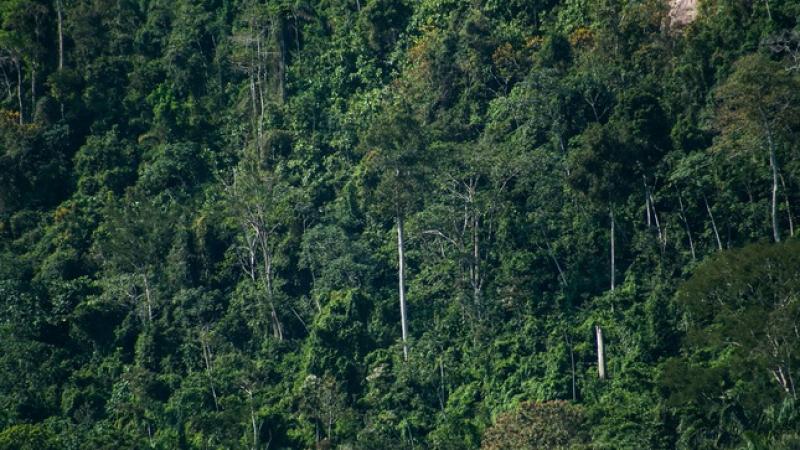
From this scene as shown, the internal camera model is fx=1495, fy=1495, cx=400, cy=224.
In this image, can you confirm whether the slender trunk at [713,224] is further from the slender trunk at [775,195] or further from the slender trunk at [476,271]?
the slender trunk at [476,271]

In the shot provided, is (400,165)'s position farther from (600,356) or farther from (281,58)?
(281,58)

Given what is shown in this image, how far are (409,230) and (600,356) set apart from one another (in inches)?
317

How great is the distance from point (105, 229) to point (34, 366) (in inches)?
253

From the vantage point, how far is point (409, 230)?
4428cm

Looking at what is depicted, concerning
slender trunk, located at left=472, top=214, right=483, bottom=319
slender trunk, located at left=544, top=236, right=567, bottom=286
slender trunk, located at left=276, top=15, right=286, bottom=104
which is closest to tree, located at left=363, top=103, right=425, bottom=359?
slender trunk, located at left=472, top=214, right=483, bottom=319

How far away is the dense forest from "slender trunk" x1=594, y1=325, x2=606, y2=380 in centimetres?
8

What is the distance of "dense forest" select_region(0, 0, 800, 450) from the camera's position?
37.6 metres

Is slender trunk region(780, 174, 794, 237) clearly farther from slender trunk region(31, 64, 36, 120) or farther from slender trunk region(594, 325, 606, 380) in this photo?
slender trunk region(31, 64, 36, 120)

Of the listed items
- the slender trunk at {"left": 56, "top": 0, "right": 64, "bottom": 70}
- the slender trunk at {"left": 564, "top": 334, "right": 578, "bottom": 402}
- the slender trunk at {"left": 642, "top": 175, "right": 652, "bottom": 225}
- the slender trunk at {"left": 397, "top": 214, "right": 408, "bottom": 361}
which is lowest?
the slender trunk at {"left": 564, "top": 334, "right": 578, "bottom": 402}

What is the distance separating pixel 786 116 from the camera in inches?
1494

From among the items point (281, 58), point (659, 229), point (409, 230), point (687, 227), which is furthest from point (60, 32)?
point (687, 227)

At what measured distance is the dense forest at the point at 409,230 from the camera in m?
37.6

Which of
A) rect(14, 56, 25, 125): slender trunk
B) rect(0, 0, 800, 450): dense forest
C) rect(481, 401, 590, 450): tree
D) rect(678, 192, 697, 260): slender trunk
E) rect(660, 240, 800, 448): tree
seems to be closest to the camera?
rect(660, 240, 800, 448): tree

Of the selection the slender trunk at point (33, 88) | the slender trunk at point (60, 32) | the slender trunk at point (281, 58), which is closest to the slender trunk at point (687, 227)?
the slender trunk at point (281, 58)
